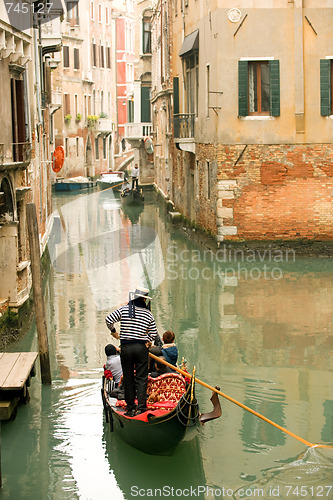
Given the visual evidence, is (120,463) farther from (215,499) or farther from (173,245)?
(173,245)

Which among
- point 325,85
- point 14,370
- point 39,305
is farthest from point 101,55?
point 14,370

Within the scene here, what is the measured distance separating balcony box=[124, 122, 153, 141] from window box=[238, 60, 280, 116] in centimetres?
1918

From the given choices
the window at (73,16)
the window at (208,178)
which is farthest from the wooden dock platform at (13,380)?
the window at (73,16)

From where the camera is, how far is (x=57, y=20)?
18422mm

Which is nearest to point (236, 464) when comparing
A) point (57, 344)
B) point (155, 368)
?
point (155, 368)

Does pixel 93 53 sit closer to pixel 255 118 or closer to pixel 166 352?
pixel 255 118

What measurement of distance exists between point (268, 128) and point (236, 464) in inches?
379

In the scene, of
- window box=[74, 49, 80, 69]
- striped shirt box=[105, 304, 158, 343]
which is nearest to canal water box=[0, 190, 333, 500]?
striped shirt box=[105, 304, 158, 343]

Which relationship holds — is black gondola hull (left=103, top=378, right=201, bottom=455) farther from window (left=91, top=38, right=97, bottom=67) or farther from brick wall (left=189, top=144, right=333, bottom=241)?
window (left=91, top=38, right=97, bottom=67)

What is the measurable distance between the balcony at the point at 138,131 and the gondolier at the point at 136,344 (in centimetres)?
2797

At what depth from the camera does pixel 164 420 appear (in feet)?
19.6

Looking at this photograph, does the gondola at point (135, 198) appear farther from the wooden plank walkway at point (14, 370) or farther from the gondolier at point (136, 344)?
the gondolier at point (136, 344)

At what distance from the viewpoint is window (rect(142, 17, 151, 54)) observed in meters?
33.2

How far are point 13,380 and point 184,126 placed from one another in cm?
1251
